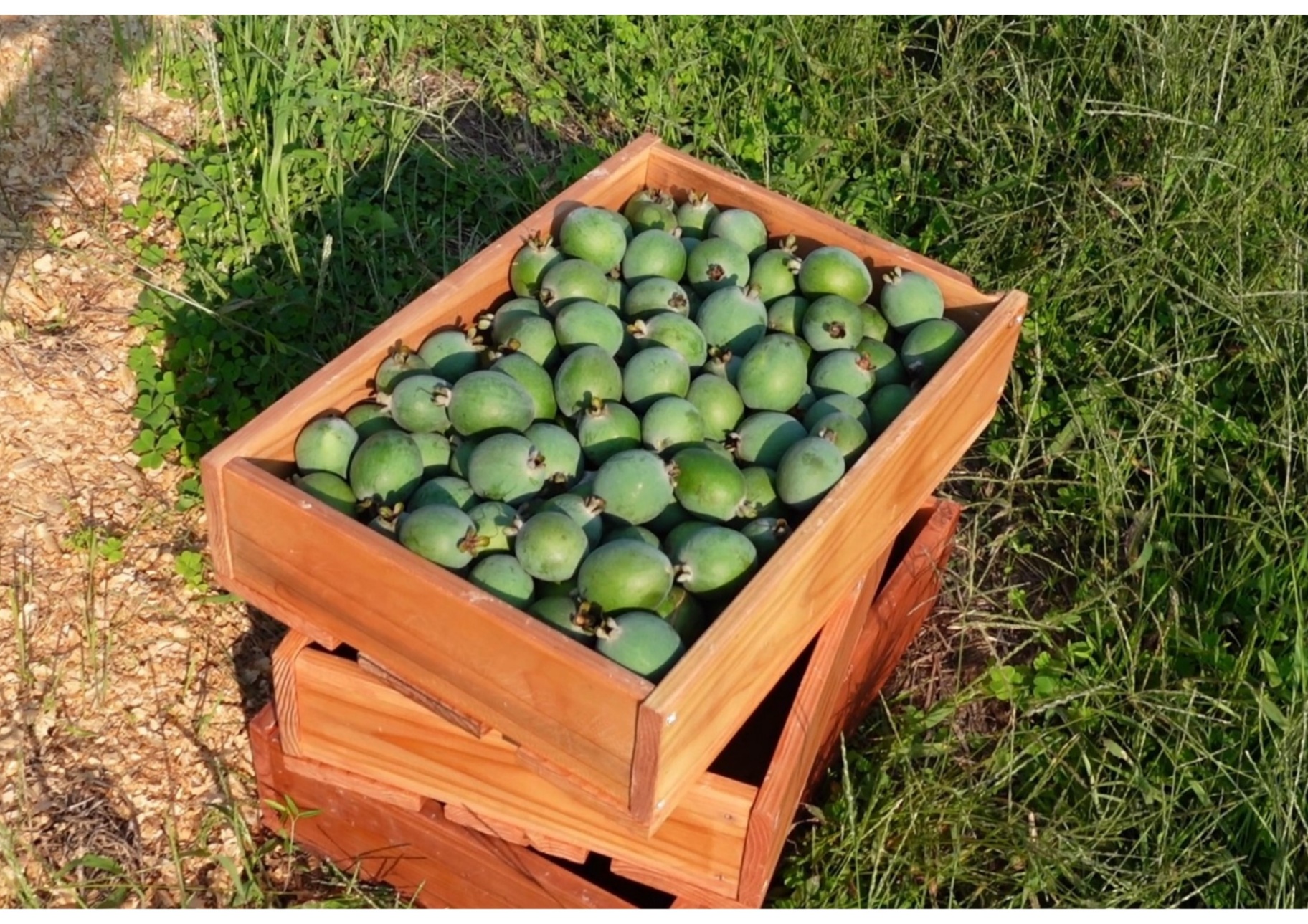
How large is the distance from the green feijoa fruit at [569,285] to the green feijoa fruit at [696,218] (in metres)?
0.31

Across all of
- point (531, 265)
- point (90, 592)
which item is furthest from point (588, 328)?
point (90, 592)

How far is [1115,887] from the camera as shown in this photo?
2.48 m

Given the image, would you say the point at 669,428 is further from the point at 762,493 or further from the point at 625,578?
the point at 625,578

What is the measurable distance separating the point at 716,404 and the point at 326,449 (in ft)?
2.17

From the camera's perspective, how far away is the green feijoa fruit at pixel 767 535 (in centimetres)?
224

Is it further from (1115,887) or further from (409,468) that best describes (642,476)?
(1115,887)

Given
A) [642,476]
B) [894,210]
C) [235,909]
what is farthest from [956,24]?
[235,909]

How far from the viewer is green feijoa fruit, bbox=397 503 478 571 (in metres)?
2.11

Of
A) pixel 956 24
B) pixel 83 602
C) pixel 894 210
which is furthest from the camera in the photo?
pixel 956 24

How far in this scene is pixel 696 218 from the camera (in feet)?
9.49

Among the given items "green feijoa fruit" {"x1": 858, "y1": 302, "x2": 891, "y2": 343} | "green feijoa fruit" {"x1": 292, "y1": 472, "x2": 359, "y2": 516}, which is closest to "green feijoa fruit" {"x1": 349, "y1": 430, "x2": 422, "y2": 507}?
"green feijoa fruit" {"x1": 292, "y1": 472, "x2": 359, "y2": 516}

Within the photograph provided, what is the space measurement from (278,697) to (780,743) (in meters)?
0.85

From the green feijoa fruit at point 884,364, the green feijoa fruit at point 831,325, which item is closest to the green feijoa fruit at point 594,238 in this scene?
the green feijoa fruit at point 831,325

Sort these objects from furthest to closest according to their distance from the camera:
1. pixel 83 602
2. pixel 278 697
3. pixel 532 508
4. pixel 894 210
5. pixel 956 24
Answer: pixel 956 24 < pixel 894 210 < pixel 83 602 < pixel 278 697 < pixel 532 508
